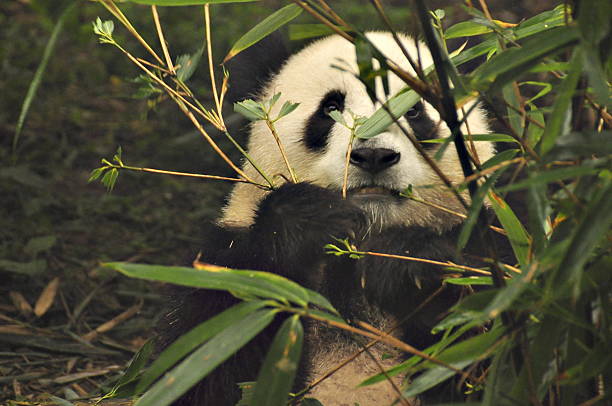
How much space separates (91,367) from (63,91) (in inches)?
104

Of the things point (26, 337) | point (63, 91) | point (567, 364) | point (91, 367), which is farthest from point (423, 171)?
point (63, 91)

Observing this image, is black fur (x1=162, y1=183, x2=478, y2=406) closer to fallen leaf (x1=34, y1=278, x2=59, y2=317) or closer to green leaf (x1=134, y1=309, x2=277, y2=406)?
green leaf (x1=134, y1=309, x2=277, y2=406)

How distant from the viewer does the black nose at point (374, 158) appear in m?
2.31

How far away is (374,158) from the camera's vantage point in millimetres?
2322

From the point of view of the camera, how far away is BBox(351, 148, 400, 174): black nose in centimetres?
231

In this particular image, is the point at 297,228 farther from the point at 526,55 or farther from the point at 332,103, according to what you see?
the point at 526,55

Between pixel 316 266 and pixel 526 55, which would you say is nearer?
pixel 526 55

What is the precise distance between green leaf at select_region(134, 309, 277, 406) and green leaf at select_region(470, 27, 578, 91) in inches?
21.8

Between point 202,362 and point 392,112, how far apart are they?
70 cm

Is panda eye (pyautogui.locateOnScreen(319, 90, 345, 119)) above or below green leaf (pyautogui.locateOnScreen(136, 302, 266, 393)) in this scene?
below

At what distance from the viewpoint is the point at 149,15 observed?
223 inches

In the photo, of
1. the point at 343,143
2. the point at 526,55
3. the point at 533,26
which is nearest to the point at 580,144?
the point at 526,55

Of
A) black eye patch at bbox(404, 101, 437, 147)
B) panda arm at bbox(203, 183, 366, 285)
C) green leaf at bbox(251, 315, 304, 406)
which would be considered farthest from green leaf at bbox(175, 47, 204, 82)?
black eye patch at bbox(404, 101, 437, 147)

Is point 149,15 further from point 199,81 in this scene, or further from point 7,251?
point 7,251
